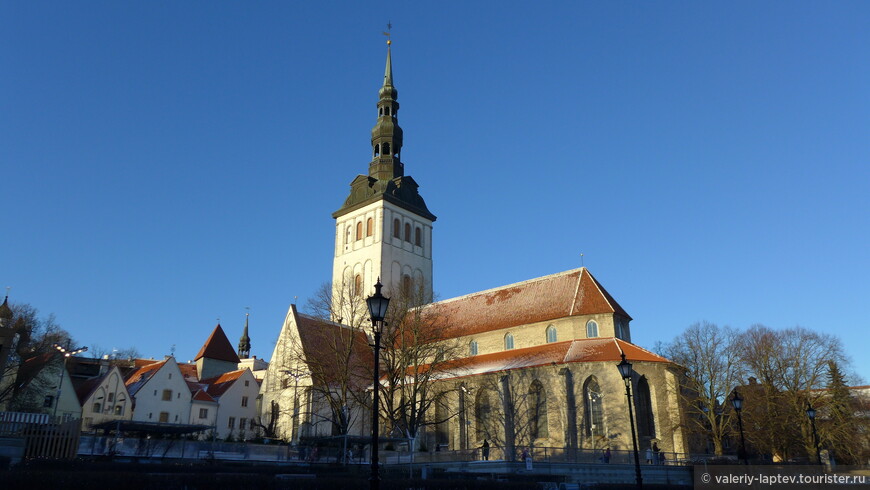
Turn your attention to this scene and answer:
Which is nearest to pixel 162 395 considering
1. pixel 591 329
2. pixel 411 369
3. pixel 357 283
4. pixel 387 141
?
pixel 357 283

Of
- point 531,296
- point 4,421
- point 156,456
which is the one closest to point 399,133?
point 531,296

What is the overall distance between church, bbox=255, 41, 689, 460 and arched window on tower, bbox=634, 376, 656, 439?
64mm

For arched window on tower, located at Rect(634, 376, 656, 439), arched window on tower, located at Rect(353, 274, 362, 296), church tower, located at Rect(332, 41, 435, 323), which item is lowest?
arched window on tower, located at Rect(634, 376, 656, 439)

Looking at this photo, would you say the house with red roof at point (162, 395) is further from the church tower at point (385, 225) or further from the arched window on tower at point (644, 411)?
the arched window on tower at point (644, 411)

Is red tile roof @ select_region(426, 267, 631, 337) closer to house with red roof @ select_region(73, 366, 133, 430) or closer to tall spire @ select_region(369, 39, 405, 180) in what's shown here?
tall spire @ select_region(369, 39, 405, 180)

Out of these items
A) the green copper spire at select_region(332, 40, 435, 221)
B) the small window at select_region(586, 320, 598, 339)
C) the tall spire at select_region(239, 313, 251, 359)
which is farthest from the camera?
the tall spire at select_region(239, 313, 251, 359)

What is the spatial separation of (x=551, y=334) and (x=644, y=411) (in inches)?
355

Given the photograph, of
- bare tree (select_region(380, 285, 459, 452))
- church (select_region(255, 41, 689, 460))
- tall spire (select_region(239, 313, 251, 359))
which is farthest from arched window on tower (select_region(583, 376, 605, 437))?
tall spire (select_region(239, 313, 251, 359))

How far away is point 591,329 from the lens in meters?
45.1

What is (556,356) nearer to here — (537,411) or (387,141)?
(537,411)

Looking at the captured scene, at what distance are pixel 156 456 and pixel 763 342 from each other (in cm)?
4215

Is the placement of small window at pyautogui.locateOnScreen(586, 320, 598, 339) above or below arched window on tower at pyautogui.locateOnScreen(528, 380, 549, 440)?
above

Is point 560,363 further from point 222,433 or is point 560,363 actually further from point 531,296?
point 222,433

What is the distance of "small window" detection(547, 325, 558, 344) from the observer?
153 ft
